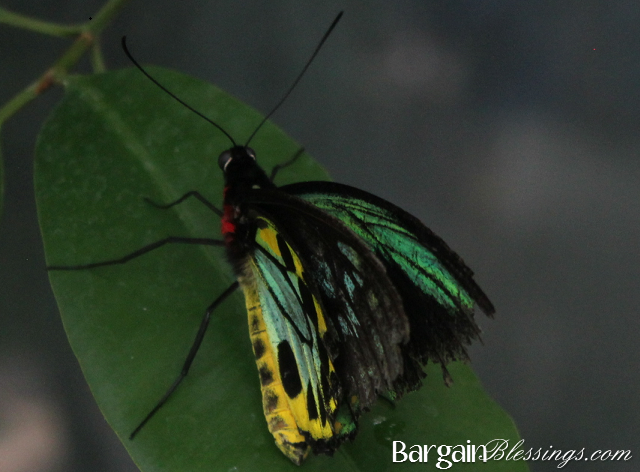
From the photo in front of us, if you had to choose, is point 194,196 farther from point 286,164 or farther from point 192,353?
point 192,353

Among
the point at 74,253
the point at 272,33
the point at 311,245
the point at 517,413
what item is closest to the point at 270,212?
the point at 311,245

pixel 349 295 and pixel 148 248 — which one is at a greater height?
pixel 349 295

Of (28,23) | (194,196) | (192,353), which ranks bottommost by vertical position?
(192,353)

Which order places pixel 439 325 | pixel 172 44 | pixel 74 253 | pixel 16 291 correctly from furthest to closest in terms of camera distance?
pixel 172 44, pixel 16 291, pixel 74 253, pixel 439 325

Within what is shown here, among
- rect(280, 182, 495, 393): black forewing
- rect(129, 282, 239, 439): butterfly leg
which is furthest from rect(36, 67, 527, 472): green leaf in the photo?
rect(280, 182, 495, 393): black forewing

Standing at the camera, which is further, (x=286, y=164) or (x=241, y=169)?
(x=286, y=164)

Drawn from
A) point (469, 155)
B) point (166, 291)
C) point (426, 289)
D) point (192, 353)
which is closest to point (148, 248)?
point (166, 291)

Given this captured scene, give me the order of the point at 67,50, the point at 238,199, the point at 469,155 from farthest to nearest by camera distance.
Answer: the point at 469,155 → the point at 67,50 → the point at 238,199

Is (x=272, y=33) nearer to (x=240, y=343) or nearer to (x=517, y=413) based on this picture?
(x=240, y=343)

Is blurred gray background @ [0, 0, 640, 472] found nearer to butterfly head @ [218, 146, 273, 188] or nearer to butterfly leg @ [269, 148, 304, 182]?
butterfly leg @ [269, 148, 304, 182]
